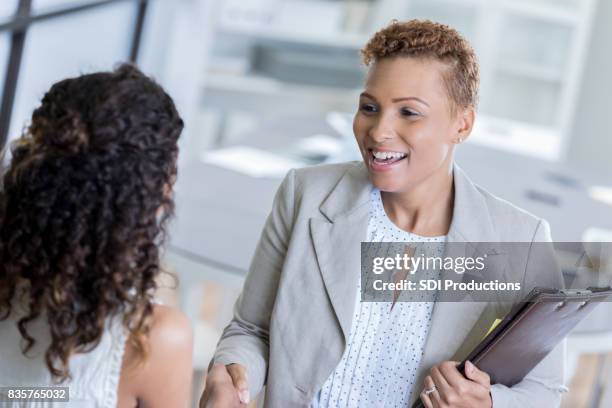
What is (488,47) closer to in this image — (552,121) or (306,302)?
(552,121)

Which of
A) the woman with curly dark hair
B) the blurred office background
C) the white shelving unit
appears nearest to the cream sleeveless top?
the woman with curly dark hair

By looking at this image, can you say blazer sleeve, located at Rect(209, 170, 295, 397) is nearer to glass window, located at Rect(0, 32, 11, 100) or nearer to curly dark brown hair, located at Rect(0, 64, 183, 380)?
curly dark brown hair, located at Rect(0, 64, 183, 380)

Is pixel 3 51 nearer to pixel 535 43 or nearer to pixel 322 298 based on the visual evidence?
pixel 322 298

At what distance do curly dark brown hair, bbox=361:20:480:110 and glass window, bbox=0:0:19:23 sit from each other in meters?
2.13

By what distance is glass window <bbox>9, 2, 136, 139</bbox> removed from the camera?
142 inches

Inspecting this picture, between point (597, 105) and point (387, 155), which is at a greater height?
point (597, 105)

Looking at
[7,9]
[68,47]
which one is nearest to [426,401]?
[7,9]

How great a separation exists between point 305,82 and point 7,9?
84.4 inches

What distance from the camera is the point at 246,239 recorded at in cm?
248

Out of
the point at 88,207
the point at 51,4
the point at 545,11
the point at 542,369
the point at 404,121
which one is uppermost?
the point at 545,11

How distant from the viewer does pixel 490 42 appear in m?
5.34

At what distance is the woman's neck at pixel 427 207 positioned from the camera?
60.4 inches

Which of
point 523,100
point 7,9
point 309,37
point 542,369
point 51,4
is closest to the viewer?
point 542,369

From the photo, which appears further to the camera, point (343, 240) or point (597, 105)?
point (597, 105)
